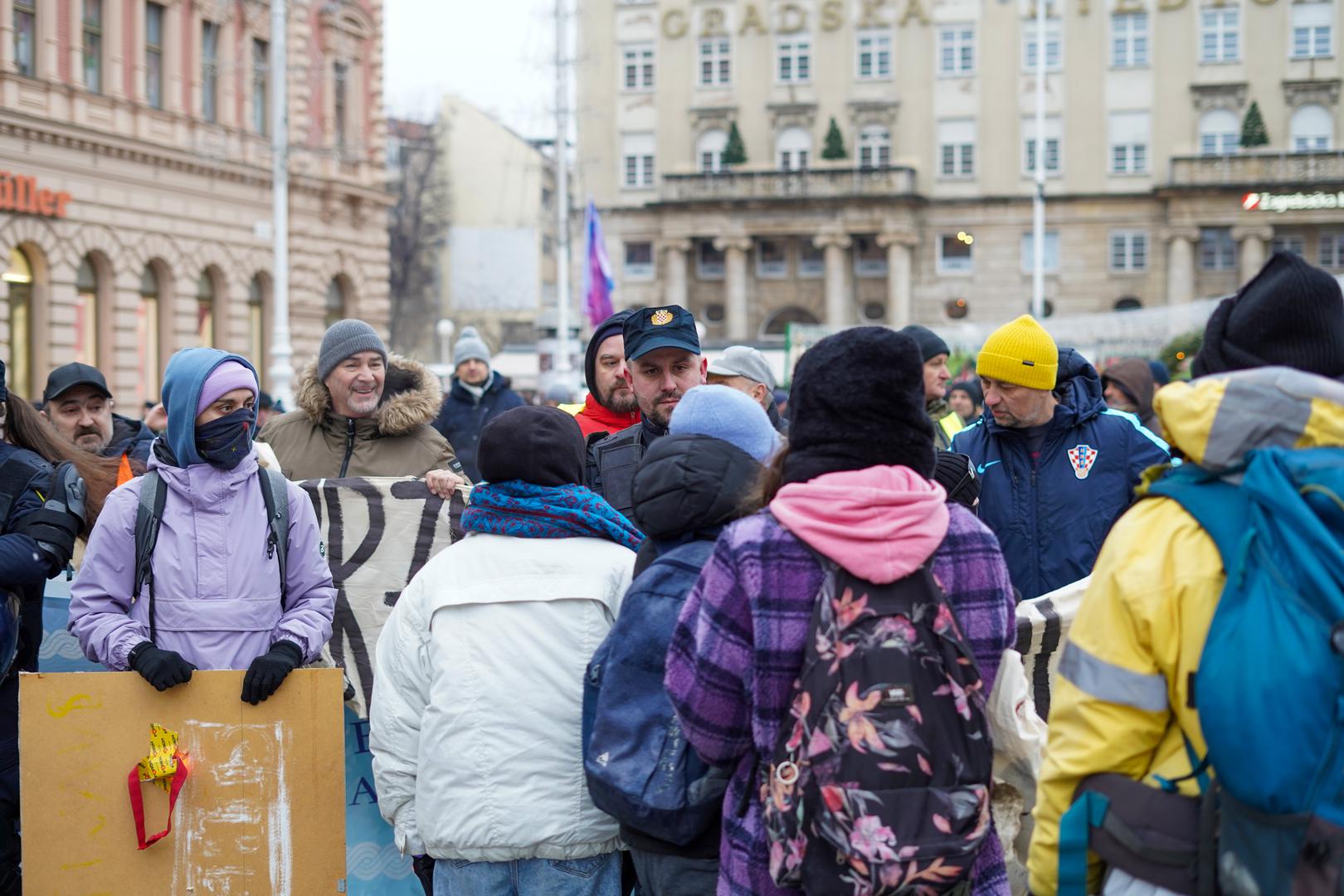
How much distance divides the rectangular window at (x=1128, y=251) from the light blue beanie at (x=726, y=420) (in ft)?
199

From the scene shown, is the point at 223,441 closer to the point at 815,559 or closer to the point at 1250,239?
the point at 815,559

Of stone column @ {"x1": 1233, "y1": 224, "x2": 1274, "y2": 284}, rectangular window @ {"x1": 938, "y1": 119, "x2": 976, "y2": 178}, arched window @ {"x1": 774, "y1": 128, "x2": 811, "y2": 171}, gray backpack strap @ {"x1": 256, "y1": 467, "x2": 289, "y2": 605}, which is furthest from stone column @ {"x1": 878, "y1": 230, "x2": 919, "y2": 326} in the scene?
gray backpack strap @ {"x1": 256, "y1": 467, "x2": 289, "y2": 605}

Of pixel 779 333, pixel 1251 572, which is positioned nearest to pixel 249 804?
pixel 1251 572

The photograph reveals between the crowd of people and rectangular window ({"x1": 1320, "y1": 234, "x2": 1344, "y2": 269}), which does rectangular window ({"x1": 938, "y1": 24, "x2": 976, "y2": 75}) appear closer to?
rectangular window ({"x1": 1320, "y1": 234, "x2": 1344, "y2": 269})

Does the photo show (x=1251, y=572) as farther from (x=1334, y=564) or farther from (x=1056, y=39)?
(x=1056, y=39)

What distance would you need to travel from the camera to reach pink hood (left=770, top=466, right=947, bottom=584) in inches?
115

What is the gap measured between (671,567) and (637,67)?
6317 cm

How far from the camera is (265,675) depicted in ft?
14.4

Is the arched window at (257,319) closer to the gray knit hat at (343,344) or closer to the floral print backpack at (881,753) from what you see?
the gray knit hat at (343,344)

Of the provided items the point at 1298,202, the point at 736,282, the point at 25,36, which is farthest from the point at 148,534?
the point at 1298,202

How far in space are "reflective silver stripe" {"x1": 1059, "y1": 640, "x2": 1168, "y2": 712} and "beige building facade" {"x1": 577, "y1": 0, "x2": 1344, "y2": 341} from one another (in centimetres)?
5717

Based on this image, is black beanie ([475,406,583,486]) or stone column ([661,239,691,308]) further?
stone column ([661,239,691,308])

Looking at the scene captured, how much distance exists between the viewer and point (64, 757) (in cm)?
440

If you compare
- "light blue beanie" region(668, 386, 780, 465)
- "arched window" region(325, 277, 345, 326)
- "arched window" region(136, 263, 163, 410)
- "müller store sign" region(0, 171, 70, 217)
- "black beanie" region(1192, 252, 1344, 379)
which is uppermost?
"müller store sign" region(0, 171, 70, 217)
